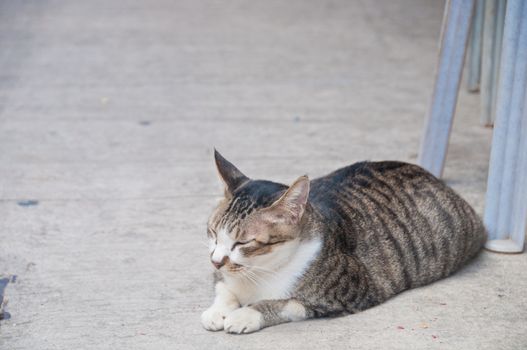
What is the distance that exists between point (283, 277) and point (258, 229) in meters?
0.27

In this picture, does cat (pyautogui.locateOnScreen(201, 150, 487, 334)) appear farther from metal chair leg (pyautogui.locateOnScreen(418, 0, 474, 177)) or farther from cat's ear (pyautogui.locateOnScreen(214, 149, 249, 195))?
metal chair leg (pyautogui.locateOnScreen(418, 0, 474, 177))

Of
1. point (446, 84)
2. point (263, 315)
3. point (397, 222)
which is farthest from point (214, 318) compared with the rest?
point (446, 84)

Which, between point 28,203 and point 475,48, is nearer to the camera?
point 28,203

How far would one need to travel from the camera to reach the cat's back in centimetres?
417

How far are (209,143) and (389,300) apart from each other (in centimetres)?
239

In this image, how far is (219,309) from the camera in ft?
12.9

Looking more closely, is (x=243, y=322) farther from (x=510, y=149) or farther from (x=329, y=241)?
(x=510, y=149)

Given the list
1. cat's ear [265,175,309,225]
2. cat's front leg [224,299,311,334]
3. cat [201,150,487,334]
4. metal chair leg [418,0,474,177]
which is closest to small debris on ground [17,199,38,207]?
cat [201,150,487,334]

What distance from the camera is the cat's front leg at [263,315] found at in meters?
3.84

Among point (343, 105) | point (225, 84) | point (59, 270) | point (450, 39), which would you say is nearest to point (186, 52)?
point (225, 84)

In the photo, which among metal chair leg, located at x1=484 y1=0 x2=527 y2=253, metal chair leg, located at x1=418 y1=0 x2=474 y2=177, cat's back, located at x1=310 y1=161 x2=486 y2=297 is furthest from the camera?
metal chair leg, located at x1=418 y1=0 x2=474 y2=177

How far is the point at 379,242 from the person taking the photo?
4.22 metres

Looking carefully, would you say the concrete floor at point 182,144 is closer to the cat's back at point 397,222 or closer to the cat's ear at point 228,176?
the cat's back at point 397,222

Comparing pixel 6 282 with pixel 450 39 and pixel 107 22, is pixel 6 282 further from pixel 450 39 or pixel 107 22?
pixel 107 22
